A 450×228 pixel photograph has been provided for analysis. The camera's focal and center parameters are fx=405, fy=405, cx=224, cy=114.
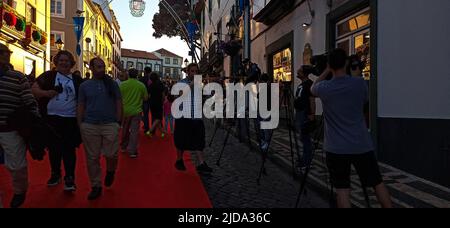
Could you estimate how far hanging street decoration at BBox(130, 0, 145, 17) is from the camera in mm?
17703

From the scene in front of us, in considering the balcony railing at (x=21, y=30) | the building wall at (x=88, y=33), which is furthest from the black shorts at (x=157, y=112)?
the building wall at (x=88, y=33)

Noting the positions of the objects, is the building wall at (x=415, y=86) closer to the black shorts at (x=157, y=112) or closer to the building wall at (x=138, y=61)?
the black shorts at (x=157, y=112)

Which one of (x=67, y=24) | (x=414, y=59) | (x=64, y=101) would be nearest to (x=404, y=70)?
(x=414, y=59)

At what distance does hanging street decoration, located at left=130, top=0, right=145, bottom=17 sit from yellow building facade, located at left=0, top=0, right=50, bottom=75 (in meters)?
5.55

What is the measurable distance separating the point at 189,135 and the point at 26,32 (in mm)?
18590

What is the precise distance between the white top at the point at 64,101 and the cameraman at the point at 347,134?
130 inches

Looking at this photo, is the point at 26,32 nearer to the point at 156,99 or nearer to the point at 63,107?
the point at 156,99

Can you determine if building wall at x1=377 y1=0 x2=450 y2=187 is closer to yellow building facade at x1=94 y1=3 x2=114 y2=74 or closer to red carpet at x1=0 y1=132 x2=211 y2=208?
red carpet at x1=0 y1=132 x2=211 y2=208

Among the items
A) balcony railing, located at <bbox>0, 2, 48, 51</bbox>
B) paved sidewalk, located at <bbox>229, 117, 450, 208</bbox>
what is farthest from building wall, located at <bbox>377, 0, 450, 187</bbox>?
balcony railing, located at <bbox>0, 2, 48, 51</bbox>

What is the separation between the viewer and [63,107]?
514 centimetres

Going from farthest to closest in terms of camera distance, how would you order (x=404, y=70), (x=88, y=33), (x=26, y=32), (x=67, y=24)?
(x=88, y=33)
(x=67, y=24)
(x=26, y=32)
(x=404, y=70)

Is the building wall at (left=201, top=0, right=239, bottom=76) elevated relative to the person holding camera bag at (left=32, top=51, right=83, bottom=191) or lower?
elevated
